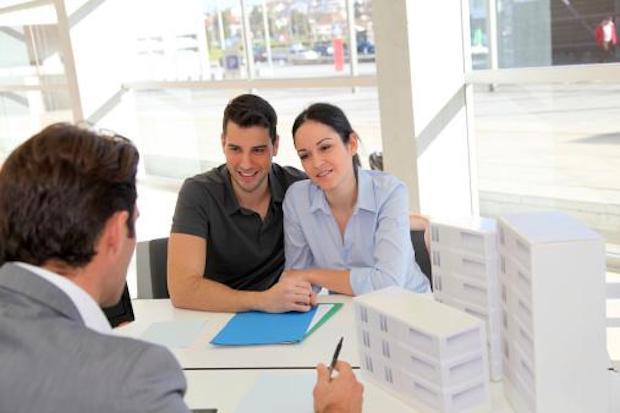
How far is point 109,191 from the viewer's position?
1.04 m

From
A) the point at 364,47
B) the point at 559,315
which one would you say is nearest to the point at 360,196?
the point at 559,315

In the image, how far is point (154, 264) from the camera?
2.54 meters

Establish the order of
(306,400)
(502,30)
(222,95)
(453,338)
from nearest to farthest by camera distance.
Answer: (453,338) < (306,400) < (502,30) < (222,95)

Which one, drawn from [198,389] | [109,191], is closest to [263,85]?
[198,389]

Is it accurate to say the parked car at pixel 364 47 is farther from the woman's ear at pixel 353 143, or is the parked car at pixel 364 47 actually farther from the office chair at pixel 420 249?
the office chair at pixel 420 249

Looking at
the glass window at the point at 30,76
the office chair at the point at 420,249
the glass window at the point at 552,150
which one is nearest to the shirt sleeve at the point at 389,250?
the office chair at the point at 420,249

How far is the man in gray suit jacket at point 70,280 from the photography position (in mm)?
897

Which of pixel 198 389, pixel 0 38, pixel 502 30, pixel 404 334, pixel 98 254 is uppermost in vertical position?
pixel 0 38

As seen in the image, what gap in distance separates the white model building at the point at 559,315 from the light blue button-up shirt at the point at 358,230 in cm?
85

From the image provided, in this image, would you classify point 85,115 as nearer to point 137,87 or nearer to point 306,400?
point 137,87

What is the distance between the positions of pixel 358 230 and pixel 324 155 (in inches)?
11.0

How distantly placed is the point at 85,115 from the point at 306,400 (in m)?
5.90

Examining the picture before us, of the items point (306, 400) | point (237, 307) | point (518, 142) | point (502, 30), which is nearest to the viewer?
point (306, 400)

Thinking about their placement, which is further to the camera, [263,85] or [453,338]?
[263,85]
